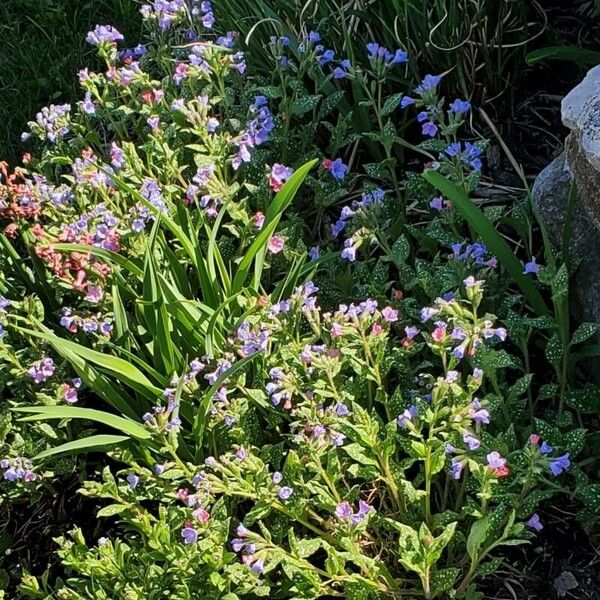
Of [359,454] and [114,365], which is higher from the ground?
[114,365]

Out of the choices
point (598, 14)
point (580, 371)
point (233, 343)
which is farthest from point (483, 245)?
point (598, 14)

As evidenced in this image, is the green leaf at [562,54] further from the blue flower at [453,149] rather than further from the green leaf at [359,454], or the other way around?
the green leaf at [359,454]

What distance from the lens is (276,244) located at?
2195mm

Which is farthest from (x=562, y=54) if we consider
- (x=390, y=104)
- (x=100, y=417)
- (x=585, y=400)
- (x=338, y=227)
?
(x=100, y=417)

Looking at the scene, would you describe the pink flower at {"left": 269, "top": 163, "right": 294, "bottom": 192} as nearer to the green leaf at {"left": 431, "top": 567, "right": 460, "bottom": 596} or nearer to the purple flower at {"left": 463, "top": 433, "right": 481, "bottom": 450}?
the purple flower at {"left": 463, "top": 433, "right": 481, "bottom": 450}

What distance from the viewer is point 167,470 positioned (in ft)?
6.16

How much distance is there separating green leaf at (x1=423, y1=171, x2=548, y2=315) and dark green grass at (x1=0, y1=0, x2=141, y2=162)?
1681mm

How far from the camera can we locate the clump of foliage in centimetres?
173

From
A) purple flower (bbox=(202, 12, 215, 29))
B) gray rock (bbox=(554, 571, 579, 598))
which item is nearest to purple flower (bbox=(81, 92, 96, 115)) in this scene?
purple flower (bbox=(202, 12, 215, 29))

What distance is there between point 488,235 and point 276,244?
51cm

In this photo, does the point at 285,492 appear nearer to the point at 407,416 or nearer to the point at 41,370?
the point at 407,416

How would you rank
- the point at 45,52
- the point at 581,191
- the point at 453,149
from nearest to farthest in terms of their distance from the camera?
the point at 581,191
the point at 453,149
the point at 45,52

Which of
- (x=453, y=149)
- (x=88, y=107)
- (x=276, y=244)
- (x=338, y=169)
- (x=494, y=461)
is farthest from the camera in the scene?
(x=88, y=107)

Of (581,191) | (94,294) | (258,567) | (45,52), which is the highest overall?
(45,52)
